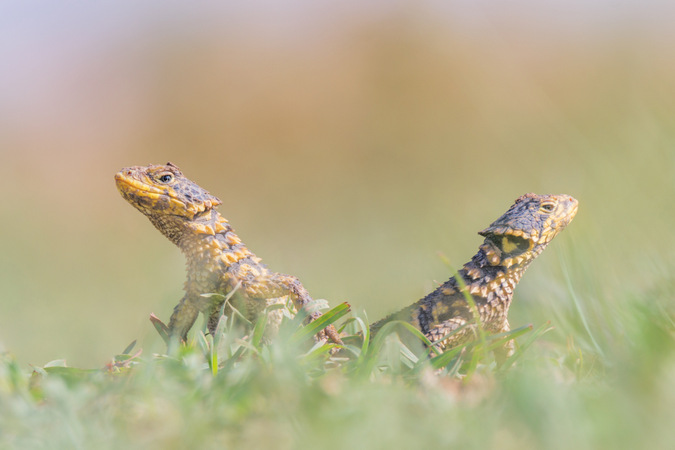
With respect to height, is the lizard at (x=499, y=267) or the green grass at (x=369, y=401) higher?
the green grass at (x=369, y=401)

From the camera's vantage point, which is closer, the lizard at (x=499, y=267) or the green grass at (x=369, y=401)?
the green grass at (x=369, y=401)

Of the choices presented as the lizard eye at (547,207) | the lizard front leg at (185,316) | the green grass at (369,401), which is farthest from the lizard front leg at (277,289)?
the lizard eye at (547,207)

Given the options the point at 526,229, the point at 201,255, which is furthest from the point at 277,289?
the point at 526,229

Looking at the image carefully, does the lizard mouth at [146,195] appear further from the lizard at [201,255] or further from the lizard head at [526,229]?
the lizard head at [526,229]

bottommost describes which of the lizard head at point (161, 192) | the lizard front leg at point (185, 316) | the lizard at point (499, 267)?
the lizard at point (499, 267)

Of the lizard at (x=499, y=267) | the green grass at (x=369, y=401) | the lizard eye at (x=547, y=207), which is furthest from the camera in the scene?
the lizard eye at (x=547, y=207)

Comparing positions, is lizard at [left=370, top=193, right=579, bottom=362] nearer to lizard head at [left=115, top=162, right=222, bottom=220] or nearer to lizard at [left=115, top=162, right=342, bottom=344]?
lizard at [left=115, top=162, right=342, bottom=344]

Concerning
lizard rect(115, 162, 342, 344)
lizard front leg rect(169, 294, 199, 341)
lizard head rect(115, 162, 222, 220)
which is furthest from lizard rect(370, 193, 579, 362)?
lizard head rect(115, 162, 222, 220)
